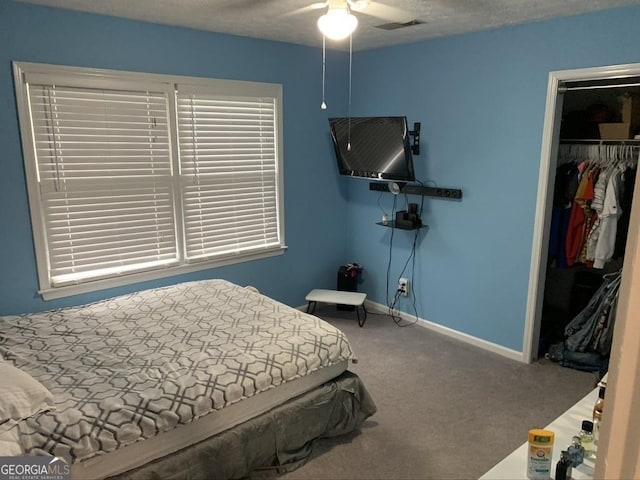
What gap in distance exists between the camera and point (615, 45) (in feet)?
9.27

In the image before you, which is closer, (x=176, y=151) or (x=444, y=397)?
(x=444, y=397)

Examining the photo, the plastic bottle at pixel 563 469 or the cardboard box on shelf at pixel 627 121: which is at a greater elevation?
the cardboard box on shelf at pixel 627 121

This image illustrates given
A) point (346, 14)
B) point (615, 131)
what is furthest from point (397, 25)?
point (615, 131)

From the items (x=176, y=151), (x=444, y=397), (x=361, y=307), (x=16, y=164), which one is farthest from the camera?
(x=361, y=307)

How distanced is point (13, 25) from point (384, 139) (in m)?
2.57

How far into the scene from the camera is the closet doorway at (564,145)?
302 centimetres

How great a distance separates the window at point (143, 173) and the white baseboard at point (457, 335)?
117 centimetres

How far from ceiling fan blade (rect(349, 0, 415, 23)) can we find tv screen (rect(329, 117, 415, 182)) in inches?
32.1

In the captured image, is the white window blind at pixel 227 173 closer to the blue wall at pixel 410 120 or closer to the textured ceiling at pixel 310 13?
the blue wall at pixel 410 120

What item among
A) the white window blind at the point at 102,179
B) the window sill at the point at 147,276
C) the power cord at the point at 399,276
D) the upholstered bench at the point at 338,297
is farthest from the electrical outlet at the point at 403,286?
the white window blind at the point at 102,179

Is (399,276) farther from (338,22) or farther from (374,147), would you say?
(338,22)

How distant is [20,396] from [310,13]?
2.53m

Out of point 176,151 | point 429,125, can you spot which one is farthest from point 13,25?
point 429,125

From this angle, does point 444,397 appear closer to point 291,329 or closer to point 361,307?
point 291,329
